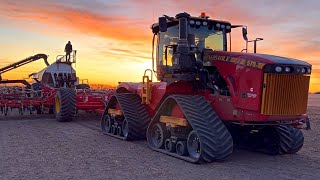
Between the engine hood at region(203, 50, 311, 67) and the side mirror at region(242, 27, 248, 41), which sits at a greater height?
the side mirror at region(242, 27, 248, 41)

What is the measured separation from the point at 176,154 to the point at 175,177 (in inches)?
72.7

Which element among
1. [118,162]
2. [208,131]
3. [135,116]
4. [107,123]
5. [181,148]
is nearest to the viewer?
[208,131]

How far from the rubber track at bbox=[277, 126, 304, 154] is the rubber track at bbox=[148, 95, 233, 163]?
1798 mm

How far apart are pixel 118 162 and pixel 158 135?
6.33 feet

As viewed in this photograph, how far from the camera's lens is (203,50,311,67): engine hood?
8227mm

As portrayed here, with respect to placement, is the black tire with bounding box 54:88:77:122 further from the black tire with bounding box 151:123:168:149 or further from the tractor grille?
the tractor grille

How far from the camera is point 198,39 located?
9984 millimetres

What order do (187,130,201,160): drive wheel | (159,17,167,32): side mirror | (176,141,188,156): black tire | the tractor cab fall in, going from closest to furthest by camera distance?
(187,130,201,160): drive wheel → (176,141,188,156): black tire → (159,17,167,32): side mirror → the tractor cab

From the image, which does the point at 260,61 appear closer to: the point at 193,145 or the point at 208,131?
the point at 208,131

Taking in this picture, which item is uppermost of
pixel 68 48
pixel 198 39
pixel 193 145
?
pixel 68 48

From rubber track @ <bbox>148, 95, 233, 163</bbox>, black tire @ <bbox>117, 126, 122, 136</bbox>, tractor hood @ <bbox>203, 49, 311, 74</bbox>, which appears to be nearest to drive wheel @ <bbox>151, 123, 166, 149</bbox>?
rubber track @ <bbox>148, 95, 233, 163</bbox>

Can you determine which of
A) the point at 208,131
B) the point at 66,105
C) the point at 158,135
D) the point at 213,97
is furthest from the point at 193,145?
the point at 66,105

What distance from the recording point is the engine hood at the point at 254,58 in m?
8.23

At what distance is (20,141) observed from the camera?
1146 cm
